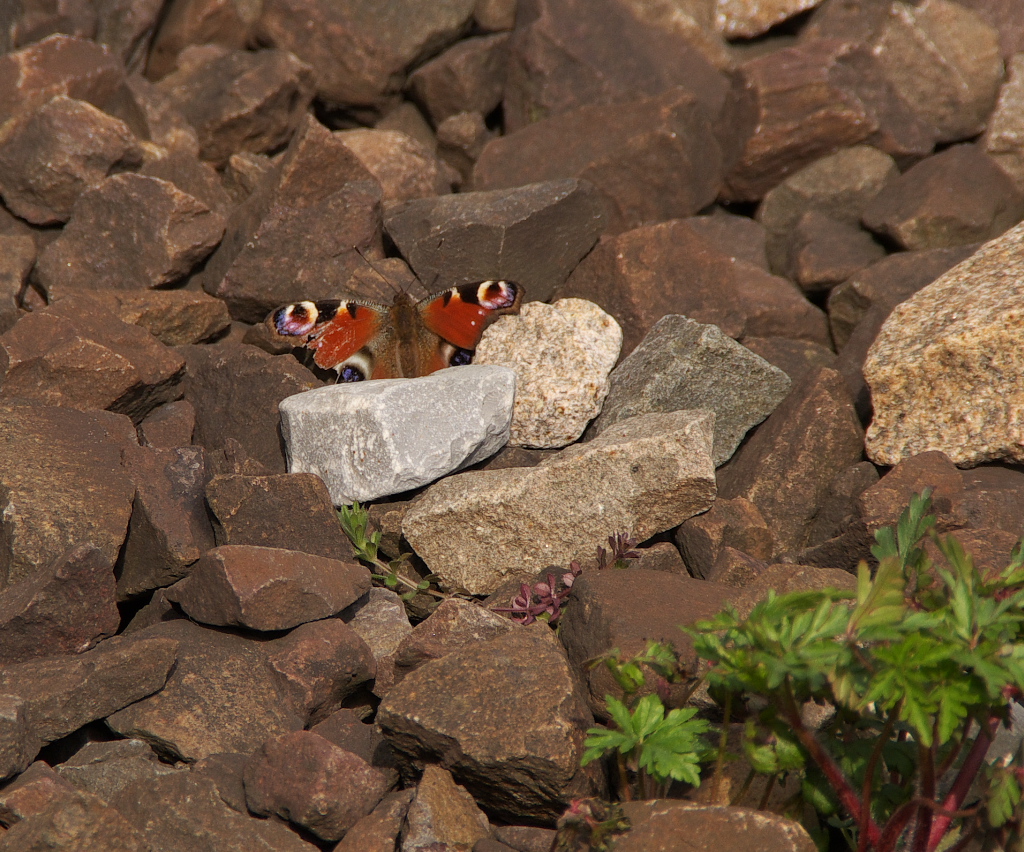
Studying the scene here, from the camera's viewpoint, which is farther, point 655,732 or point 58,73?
point 58,73

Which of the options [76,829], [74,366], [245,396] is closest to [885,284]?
[245,396]

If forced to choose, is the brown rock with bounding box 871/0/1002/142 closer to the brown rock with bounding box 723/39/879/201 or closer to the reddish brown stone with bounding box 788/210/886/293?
the brown rock with bounding box 723/39/879/201

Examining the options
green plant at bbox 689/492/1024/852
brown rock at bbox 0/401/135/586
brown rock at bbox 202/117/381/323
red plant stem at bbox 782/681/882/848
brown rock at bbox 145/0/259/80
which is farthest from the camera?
brown rock at bbox 145/0/259/80

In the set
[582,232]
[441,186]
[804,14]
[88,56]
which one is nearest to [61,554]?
[582,232]

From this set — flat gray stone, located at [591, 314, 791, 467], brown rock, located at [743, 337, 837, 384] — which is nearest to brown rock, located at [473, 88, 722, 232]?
brown rock, located at [743, 337, 837, 384]

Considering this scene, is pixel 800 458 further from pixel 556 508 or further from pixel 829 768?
pixel 829 768

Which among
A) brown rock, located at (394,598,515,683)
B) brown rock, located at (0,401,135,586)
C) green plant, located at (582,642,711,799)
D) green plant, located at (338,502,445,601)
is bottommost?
green plant, located at (338,502,445,601)

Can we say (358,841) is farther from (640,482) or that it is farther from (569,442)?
(569,442)
